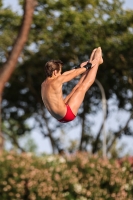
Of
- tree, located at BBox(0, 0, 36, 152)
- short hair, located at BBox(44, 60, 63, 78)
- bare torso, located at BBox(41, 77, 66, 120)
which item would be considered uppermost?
tree, located at BBox(0, 0, 36, 152)

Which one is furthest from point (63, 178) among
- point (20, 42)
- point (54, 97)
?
point (54, 97)

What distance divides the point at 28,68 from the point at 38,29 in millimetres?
3933

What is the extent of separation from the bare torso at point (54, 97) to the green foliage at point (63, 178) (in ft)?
45.9

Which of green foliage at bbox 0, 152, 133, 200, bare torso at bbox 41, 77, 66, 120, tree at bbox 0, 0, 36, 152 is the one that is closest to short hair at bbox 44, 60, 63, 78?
bare torso at bbox 41, 77, 66, 120

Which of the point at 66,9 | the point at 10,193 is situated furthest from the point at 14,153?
the point at 66,9

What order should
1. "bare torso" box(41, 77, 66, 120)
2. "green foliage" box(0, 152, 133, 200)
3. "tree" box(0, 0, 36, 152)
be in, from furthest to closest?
"tree" box(0, 0, 36, 152) → "green foliage" box(0, 152, 133, 200) → "bare torso" box(41, 77, 66, 120)

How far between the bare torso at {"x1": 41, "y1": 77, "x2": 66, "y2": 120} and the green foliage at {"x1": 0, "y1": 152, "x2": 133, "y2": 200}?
14.0m

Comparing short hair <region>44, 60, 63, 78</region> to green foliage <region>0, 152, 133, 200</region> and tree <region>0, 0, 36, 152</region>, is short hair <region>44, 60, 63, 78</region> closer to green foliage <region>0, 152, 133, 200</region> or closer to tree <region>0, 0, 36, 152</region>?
green foliage <region>0, 152, 133, 200</region>

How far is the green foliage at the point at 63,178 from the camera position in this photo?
969 inches

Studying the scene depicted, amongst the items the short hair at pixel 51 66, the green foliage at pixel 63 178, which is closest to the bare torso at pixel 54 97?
the short hair at pixel 51 66

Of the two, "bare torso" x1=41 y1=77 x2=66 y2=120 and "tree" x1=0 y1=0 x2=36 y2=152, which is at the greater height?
"tree" x1=0 y1=0 x2=36 y2=152

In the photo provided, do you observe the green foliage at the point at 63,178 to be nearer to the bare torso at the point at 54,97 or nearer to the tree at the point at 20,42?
the tree at the point at 20,42

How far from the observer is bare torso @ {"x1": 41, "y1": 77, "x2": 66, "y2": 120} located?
10.6 m

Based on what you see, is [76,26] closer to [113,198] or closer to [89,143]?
[89,143]
